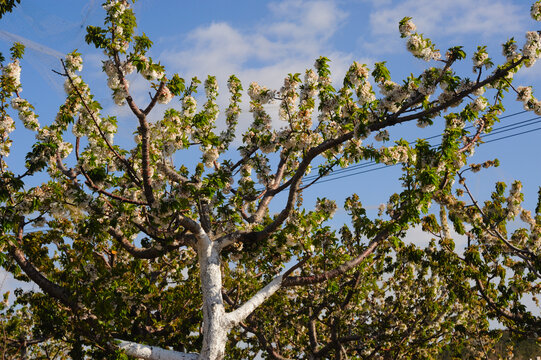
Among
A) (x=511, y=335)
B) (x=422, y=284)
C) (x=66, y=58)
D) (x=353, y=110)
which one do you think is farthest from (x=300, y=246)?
(x=422, y=284)

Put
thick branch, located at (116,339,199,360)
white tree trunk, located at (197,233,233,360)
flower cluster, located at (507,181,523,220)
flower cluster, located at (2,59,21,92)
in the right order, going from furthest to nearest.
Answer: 1. flower cluster, located at (507,181,523,220)
2. flower cluster, located at (2,59,21,92)
3. thick branch, located at (116,339,199,360)
4. white tree trunk, located at (197,233,233,360)

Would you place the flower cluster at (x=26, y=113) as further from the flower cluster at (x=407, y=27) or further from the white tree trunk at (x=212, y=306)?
the flower cluster at (x=407, y=27)

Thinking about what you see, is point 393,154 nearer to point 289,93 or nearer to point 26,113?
point 289,93

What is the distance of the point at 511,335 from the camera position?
1210 cm

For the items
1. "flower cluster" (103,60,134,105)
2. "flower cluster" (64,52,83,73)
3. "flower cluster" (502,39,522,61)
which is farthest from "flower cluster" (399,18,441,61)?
"flower cluster" (64,52,83,73)

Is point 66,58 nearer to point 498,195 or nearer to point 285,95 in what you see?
point 285,95

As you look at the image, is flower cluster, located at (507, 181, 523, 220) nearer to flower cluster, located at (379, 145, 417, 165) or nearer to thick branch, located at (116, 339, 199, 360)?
flower cluster, located at (379, 145, 417, 165)

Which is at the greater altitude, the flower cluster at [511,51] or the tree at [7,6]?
the tree at [7,6]

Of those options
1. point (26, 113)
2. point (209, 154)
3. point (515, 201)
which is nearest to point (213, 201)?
point (209, 154)

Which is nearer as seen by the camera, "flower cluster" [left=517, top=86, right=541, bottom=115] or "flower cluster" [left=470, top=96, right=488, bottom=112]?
"flower cluster" [left=517, top=86, right=541, bottom=115]

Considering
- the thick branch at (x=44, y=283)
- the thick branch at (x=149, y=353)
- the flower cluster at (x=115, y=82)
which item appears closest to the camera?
the flower cluster at (x=115, y=82)

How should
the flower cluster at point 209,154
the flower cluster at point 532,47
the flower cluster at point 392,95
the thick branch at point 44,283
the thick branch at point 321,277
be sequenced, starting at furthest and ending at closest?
the flower cluster at point 209,154 < the thick branch at point 321,277 < the thick branch at point 44,283 < the flower cluster at point 392,95 < the flower cluster at point 532,47

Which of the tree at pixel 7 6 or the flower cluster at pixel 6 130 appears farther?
the flower cluster at pixel 6 130

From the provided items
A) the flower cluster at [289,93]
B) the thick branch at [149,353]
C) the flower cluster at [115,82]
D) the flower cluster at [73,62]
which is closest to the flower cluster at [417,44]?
the flower cluster at [289,93]
